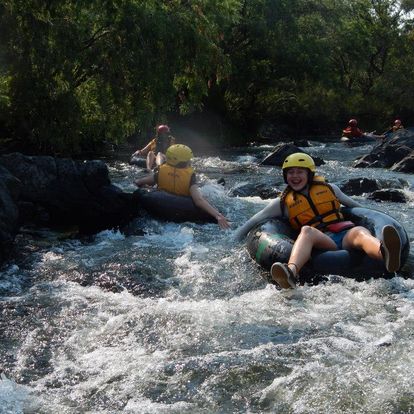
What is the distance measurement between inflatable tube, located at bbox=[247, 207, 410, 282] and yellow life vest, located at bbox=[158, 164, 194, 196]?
2.09 m

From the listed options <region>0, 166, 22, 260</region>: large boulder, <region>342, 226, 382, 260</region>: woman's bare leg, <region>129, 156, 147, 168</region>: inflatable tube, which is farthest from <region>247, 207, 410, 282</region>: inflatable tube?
<region>129, 156, 147, 168</region>: inflatable tube

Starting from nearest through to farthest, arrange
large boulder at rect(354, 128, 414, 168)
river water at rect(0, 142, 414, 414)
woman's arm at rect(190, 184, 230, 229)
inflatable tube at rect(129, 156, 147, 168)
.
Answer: river water at rect(0, 142, 414, 414) → woman's arm at rect(190, 184, 230, 229) → inflatable tube at rect(129, 156, 147, 168) → large boulder at rect(354, 128, 414, 168)

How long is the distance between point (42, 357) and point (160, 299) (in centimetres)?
154

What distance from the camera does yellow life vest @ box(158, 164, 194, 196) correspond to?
916 cm

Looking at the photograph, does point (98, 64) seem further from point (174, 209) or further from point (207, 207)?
point (207, 207)

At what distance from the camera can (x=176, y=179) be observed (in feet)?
30.1

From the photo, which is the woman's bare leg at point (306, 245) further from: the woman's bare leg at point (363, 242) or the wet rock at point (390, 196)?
the wet rock at point (390, 196)

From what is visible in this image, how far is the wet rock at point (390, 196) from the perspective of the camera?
11174 mm

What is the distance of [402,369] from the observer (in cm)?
429

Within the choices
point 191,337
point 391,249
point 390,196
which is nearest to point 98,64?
point 390,196

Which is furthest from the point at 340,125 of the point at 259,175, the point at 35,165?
the point at 35,165

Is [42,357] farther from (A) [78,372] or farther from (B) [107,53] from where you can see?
(B) [107,53]

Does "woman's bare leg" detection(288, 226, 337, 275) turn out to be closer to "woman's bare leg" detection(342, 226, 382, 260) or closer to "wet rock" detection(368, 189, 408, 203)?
"woman's bare leg" detection(342, 226, 382, 260)

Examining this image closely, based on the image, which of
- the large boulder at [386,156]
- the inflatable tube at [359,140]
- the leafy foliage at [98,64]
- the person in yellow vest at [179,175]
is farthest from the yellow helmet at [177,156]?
the inflatable tube at [359,140]
